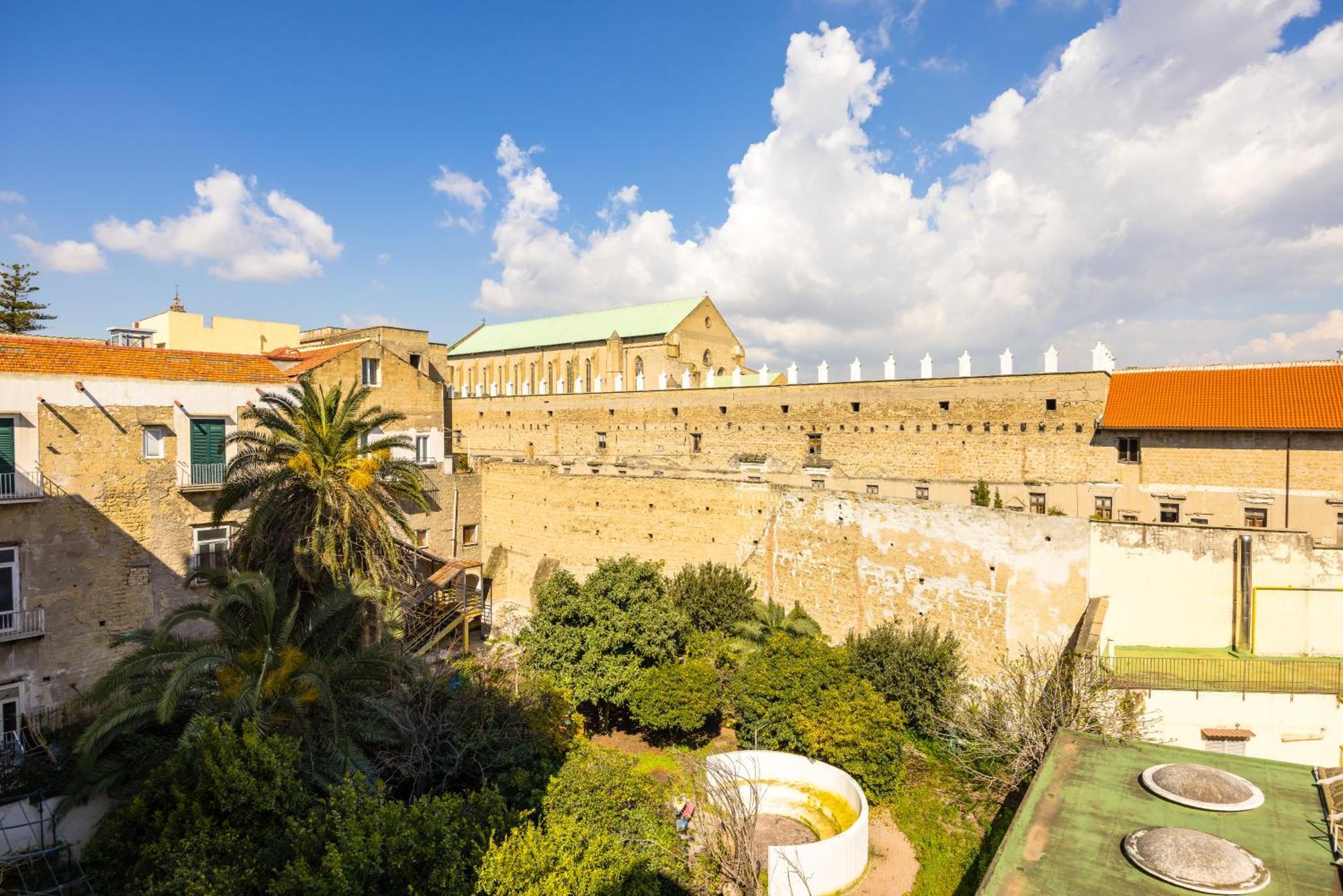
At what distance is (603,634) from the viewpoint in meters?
15.9

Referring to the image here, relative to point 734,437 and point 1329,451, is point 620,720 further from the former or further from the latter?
point 1329,451

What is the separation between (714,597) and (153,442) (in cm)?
1328

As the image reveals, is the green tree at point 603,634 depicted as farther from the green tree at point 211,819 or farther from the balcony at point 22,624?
the balcony at point 22,624

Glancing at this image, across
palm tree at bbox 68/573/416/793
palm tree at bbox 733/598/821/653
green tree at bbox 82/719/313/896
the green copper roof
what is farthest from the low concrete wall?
the green copper roof

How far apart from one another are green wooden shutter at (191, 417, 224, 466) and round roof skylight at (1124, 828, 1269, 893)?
59.0ft

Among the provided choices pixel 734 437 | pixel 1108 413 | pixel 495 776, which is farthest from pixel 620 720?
pixel 1108 413

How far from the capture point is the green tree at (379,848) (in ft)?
23.7

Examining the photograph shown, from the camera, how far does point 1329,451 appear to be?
17.2 m

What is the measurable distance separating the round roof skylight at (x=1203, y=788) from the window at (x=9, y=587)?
18.8 meters

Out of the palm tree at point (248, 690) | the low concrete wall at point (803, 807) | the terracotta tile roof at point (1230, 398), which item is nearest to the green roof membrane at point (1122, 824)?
the low concrete wall at point (803, 807)

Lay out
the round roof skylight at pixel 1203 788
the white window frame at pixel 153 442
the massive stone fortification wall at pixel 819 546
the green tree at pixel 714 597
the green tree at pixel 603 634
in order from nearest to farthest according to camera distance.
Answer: the round roof skylight at pixel 1203 788, the white window frame at pixel 153 442, the massive stone fortification wall at pixel 819 546, the green tree at pixel 603 634, the green tree at pixel 714 597

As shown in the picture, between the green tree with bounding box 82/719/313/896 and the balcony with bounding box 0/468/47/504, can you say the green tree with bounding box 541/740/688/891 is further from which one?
the balcony with bounding box 0/468/47/504

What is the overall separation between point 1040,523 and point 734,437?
46.1 feet

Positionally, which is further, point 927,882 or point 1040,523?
point 1040,523
